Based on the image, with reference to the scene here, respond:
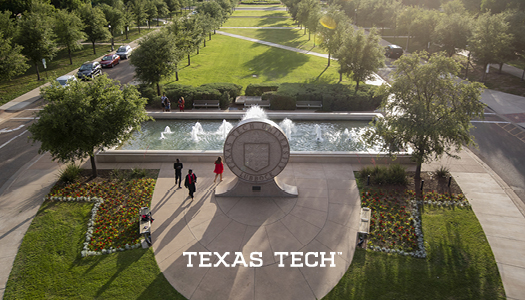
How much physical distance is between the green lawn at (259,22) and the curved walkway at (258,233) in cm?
6168

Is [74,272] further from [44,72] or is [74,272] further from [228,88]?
[44,72]

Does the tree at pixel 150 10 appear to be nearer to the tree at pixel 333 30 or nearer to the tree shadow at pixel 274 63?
the tree shadow at pixel 274 63

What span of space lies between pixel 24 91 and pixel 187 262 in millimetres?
27911

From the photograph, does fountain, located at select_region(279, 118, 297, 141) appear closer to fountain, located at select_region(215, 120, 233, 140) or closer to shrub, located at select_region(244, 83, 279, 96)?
fountain, located at select_region(215, 120, 233, 140)

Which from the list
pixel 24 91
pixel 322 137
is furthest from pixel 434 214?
pixel 24 91

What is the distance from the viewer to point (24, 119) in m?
24.8

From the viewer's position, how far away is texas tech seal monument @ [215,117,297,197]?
14141 millimetres

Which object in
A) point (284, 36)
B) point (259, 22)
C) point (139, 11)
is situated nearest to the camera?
point (139, 11)

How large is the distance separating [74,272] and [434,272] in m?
11.9

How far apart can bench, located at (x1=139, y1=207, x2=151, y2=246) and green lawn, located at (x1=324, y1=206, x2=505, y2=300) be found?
6.61m

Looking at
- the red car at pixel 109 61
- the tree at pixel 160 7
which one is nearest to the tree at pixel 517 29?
the red car at pixel 109 61

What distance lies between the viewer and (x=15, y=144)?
20.8m

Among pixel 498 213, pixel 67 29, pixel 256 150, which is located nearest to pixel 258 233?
pixel 256 150

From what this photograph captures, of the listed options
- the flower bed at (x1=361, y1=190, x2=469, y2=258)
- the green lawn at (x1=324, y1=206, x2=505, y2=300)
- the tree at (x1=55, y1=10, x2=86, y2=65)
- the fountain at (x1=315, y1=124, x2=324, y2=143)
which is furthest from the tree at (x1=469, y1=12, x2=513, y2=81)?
the tree at (x1=55, y1=10, x2=86, y2=65)
